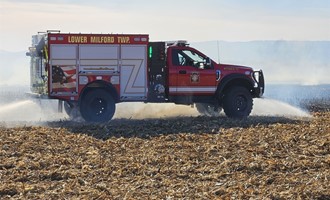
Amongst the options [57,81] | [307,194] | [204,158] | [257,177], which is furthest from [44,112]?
[307,194]

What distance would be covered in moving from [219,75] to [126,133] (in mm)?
4856

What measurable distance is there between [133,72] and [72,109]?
2.36 meters

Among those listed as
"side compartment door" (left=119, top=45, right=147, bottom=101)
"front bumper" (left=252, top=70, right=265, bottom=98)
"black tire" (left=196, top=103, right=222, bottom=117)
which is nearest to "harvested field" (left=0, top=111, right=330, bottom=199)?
"side compartment door" (left=119, top=45, right=147, bottom=101)

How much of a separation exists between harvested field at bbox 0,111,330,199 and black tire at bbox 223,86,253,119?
6.92 feet

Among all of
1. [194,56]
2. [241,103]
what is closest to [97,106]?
[194,56]

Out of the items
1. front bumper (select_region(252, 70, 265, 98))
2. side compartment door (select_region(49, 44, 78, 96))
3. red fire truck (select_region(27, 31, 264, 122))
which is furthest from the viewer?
front bumper (select_region(252, 70, 265, 98))

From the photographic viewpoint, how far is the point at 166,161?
12148mm

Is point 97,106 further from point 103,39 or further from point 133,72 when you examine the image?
point 103,39

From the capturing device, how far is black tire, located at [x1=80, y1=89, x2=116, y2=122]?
19.4 m

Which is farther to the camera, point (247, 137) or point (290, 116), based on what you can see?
point (290, 116)

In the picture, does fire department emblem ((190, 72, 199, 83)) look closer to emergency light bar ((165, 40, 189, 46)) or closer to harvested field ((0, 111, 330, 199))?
emergency light bar ((165, 40, 189, 46))

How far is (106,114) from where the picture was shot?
1964 cm

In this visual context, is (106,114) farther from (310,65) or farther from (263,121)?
(310,65)

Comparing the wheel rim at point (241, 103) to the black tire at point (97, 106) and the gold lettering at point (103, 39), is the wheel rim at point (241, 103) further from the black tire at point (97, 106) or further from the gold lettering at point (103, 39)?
the gold lettering at point (103, 39)
